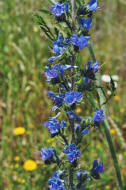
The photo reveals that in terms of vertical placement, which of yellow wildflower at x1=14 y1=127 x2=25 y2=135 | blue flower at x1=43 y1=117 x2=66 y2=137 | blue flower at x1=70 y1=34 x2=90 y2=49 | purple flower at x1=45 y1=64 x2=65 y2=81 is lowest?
blue flower at x1=43 y1=117 x2=66 y2=137

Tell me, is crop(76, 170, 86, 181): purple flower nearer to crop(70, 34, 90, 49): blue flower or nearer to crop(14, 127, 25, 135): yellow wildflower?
crop(70, 34, 90, 49): blue flower

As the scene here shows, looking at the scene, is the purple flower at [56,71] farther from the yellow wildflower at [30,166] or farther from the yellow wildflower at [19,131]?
the yellow wildflower at [19,131]

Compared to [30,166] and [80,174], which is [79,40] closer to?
[80,174]

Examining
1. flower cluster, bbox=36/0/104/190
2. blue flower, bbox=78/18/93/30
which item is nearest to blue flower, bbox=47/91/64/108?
flower cluster, bbox=36/0/104/190

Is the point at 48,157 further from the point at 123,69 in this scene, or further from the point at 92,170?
the point at 123,69

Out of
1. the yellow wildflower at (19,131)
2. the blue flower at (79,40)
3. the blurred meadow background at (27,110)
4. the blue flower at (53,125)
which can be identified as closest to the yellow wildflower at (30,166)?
the blurred meadow background at (27,110)

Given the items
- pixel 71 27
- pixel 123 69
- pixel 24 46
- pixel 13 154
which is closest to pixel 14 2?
pixel 24 46

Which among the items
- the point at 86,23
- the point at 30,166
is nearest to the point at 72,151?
the point at 86,23
